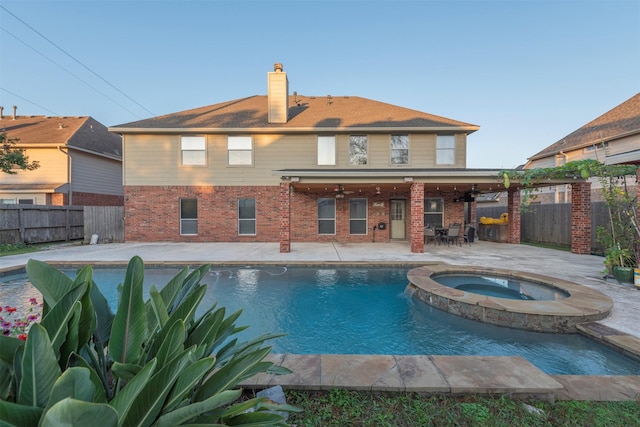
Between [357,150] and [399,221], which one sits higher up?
[357,150]

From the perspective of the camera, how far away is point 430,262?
8031 millimetres

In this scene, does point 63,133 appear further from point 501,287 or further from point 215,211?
point 501,287

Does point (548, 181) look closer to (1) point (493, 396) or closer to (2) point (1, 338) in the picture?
(1) point (493, 396)

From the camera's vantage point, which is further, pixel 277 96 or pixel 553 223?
pixel 277 96

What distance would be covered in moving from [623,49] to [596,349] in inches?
526

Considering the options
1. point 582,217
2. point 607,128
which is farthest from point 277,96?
point 607,128

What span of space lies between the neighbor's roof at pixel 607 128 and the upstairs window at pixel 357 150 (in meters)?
10.6

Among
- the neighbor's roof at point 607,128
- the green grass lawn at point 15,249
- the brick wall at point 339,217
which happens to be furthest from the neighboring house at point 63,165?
the neighbor's roof at point 607,128

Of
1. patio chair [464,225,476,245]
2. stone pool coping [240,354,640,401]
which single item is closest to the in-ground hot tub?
stone pool coping [240,354,640,401]

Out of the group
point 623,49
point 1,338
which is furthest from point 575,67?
point 1,338

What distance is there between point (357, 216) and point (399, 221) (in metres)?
2.00

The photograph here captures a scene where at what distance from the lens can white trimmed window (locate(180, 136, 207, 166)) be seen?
12922mm

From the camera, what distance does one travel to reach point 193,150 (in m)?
12.9

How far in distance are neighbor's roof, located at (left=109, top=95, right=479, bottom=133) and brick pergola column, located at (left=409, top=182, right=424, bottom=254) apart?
3.83 m
